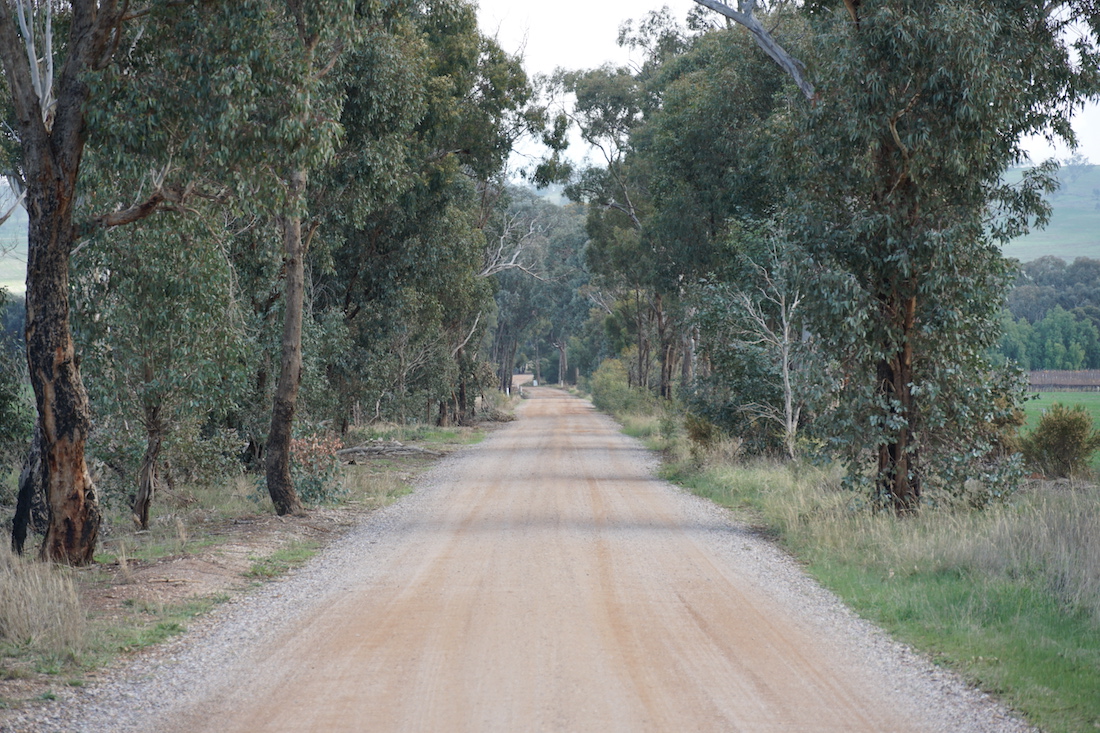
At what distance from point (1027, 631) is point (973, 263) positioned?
6.52 metres

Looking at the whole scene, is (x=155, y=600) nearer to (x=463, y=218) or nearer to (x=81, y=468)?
(x=81, y=468)

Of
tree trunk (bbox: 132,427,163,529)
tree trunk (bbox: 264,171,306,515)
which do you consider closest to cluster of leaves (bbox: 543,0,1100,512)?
tree trunk (bbox: 264,171,306,515)

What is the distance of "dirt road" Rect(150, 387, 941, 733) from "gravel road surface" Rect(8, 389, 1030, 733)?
2 centimetres

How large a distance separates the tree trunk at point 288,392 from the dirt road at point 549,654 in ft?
10.6

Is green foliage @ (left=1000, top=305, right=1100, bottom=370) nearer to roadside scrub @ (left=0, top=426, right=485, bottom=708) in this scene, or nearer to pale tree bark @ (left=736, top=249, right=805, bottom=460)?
pale tree bark @ (left=736, top=249, right=805, bottom=460)

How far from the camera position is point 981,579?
29.7 ft

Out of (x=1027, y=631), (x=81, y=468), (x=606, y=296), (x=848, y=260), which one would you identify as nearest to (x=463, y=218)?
(x=848, y=260)

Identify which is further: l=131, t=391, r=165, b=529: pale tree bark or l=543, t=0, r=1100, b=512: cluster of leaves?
l=131, t=391, r=165, b=529: pale tree bark

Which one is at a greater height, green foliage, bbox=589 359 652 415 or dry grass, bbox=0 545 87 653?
green foliage, bbox=589 359 652 415

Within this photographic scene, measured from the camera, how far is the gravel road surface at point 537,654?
549 centimetres

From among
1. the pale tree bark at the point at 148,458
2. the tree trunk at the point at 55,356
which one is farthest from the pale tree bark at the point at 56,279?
the pale tree bark at the point at 148,458

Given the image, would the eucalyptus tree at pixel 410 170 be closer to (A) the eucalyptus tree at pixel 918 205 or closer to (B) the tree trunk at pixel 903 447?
(A) the eucalyptus tree at pixel 918 205

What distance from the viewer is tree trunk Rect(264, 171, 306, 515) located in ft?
48.0

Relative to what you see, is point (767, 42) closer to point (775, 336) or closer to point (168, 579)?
point (775, 336)
